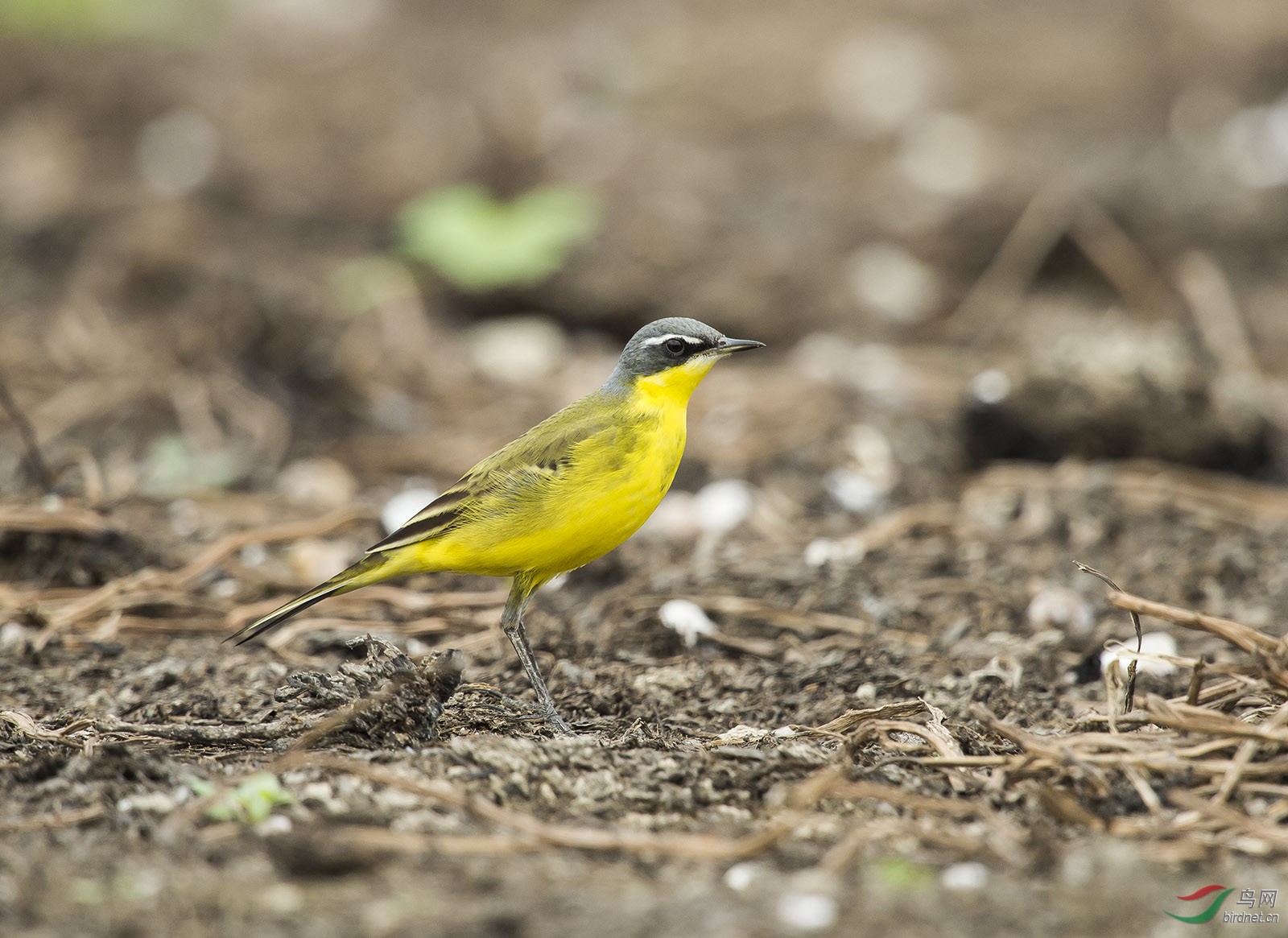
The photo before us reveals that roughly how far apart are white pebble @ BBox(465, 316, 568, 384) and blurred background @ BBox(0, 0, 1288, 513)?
0.04 metres

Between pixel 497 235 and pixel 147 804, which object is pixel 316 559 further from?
pixel 497 235

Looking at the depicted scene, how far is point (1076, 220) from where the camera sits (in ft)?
33.7

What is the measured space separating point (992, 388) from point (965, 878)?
4.84 metres

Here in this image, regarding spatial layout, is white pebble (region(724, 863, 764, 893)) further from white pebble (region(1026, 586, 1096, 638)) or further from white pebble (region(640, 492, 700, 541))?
white pebble (region(640, 492, 700, 541))

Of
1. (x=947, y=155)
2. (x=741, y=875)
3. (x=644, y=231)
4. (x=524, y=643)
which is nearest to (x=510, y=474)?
(x=524, y=643)

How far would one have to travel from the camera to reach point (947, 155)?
38.4 feet

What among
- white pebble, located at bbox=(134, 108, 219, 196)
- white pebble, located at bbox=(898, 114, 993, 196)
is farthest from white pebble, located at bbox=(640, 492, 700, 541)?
white pebble, located at bbox=(134, 108, 219, 196)

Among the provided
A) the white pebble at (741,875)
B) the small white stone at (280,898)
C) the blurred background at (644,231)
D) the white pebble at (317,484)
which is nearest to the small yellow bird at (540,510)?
the white pebble at (741,875)

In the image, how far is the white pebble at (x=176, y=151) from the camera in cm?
1116

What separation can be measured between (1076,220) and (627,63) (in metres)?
5.40

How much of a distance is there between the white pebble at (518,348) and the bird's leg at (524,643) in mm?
4030

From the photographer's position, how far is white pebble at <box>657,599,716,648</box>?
209 inches

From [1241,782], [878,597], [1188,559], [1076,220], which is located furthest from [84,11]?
[1241,782]

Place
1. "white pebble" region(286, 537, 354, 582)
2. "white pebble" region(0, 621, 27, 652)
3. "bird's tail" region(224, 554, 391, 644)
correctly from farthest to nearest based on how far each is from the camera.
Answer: "white pebble" region(286, 537, 354, 582)
"white pebble" region(0, 621, 27, 652)
"bird's tail" region(224, 554, 391, 644)
